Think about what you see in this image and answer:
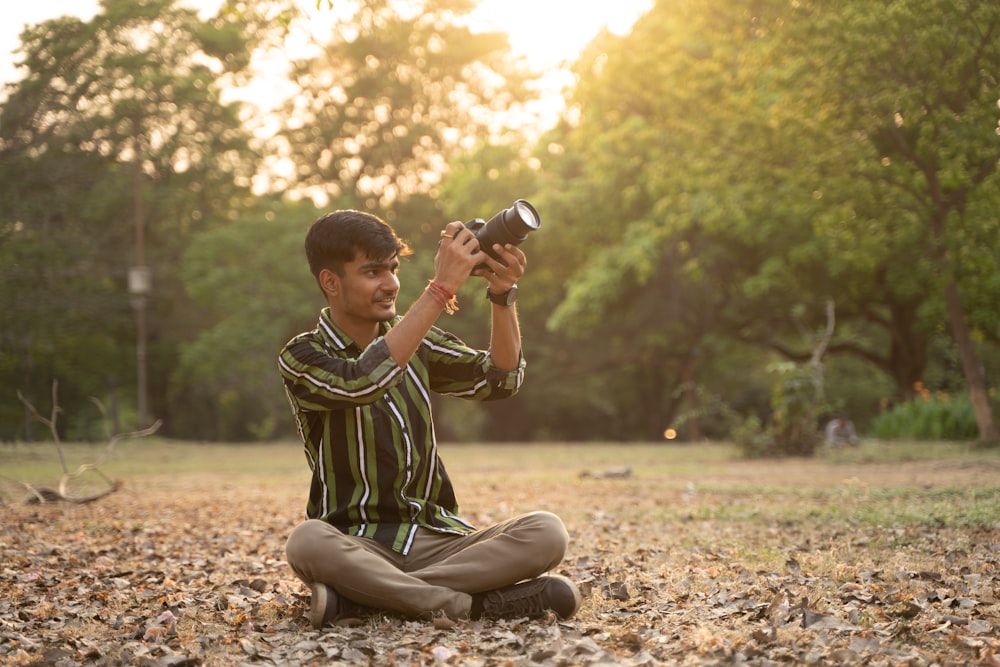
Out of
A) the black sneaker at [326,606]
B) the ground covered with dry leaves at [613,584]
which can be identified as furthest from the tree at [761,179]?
the black sneaker at [326,606]

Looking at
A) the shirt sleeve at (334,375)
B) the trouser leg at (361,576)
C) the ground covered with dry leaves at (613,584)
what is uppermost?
the shirt sleeve at (334,375)

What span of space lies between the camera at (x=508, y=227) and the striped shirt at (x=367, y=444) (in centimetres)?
52

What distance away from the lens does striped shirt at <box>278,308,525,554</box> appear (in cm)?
391

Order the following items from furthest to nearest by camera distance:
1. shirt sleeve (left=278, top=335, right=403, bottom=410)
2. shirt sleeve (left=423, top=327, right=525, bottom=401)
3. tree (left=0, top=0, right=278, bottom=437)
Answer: tree (left=0, top=0, right=278, bottom=437), shirt sleeve (left=423, top=327, right=525, bottom=401), shirt sleeve (left=278, top=335, right=403, bottom=410)

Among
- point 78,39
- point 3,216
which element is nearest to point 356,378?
point 3,216

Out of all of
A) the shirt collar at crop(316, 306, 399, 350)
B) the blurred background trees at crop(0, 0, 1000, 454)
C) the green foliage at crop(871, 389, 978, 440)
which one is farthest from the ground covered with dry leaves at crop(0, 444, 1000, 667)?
the green foliage at crop(871, 389, 978, 440)

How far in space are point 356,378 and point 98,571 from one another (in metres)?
2.76

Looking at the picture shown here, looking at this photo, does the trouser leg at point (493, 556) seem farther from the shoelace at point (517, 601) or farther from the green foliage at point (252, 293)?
the green foliage at point (252, 293)

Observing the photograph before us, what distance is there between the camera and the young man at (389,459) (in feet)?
12.5

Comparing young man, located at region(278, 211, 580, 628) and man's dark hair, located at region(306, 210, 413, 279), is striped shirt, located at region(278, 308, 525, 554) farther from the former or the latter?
man's dark hair, located at region(306, 210, 413, 279)

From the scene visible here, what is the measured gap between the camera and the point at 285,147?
104 ft

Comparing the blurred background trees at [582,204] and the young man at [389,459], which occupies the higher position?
the blurred background trees at [582,204]

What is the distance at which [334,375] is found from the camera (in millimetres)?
3791

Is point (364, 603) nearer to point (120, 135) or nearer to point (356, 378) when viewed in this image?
point (356, 378)
